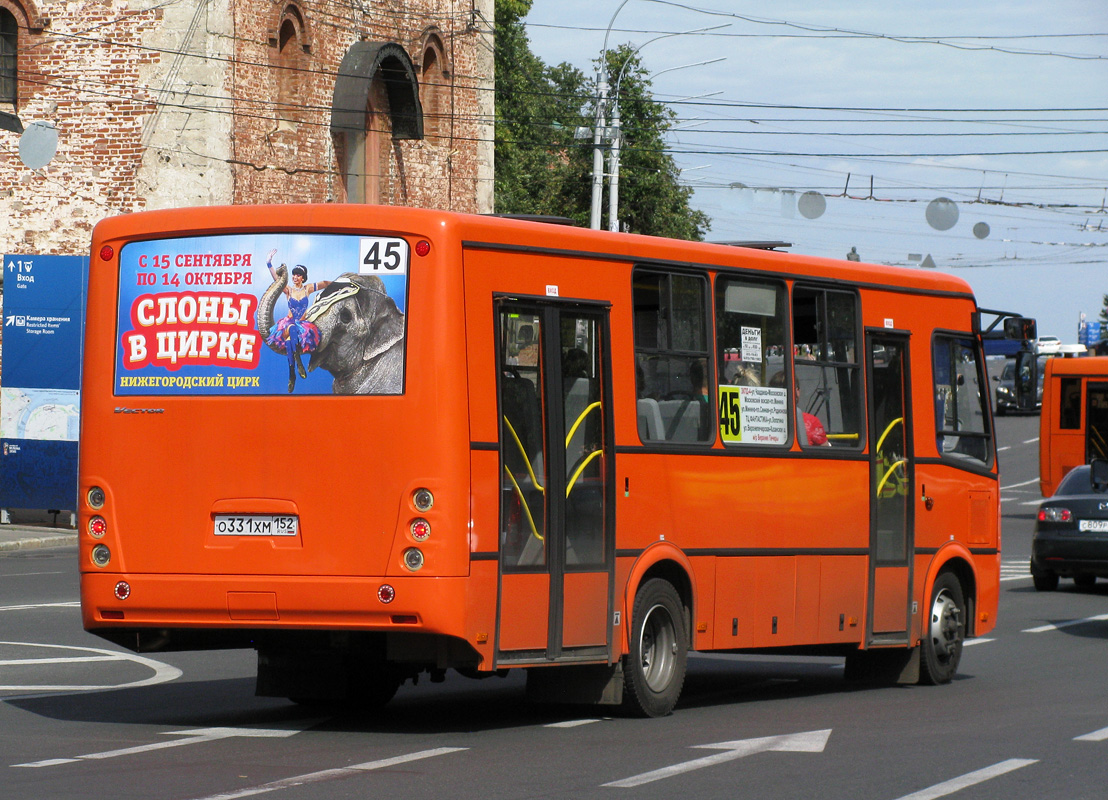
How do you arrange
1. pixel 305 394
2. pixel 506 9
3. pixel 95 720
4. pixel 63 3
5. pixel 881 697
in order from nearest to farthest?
pixel 305 394 < pixel 95 720 < pixel 881 697 < pixel 63 3 < pixel 506 9

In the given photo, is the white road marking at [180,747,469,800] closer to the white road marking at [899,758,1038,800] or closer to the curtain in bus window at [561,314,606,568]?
the curtain in bus window at [561,314,606,568]

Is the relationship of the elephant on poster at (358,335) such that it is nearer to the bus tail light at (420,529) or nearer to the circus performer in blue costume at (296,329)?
the circus performer in blue costume at (296,329)

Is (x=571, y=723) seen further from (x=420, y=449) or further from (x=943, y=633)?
(x=943, y=633)

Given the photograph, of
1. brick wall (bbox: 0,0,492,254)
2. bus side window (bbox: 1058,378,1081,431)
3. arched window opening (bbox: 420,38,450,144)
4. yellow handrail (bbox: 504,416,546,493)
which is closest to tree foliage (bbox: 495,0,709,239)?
arched window opening (bbox: 420,38,450,144)

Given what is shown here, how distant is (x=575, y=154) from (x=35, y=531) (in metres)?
38.3

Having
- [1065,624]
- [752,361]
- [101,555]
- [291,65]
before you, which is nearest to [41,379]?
[291,65]

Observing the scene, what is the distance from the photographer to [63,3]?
1298 inches

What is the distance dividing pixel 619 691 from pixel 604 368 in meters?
1.90

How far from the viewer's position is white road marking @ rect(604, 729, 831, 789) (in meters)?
8.37

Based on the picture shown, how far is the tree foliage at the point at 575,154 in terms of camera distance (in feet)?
159

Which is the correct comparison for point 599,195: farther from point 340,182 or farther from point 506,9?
point 506,9

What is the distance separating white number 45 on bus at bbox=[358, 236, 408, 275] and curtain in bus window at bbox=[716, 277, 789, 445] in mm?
2636

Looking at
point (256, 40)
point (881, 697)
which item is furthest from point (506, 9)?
point (881, 697)

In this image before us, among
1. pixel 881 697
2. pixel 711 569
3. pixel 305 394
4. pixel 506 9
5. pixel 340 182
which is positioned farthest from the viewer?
pixel 506 9
